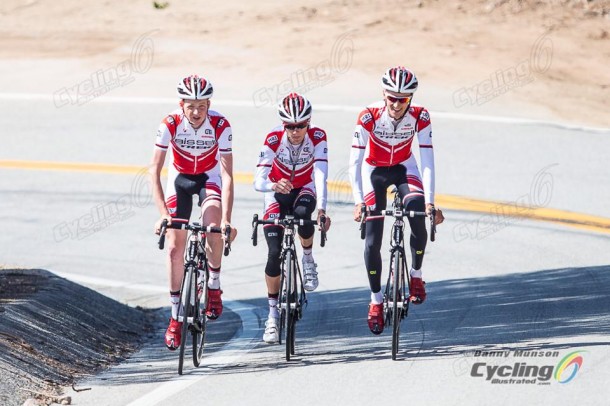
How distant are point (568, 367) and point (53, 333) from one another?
4774mm

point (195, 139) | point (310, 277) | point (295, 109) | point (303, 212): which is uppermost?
point (295, 109)

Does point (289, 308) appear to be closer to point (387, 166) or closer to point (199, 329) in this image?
point (199, 329)

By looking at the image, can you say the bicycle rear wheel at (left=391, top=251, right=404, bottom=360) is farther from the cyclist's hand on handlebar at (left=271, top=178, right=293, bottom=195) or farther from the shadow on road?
the cyclist's hand on handlebar at (left=271, top=178, right=293, bottom=195)

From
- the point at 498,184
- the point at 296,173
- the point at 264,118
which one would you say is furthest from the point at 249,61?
the point at 296,173

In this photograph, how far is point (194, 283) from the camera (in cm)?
1147

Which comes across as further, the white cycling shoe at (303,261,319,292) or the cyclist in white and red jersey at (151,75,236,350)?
the white cycling shoe at (303,261,319,292)

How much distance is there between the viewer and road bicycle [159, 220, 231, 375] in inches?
444

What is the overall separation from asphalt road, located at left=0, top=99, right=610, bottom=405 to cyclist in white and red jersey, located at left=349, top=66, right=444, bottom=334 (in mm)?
817

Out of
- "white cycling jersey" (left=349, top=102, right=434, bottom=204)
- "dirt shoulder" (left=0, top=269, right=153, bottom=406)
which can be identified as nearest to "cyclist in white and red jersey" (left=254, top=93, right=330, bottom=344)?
"white cycling jersey" (left=349, top=102, right=434, bottom=204)

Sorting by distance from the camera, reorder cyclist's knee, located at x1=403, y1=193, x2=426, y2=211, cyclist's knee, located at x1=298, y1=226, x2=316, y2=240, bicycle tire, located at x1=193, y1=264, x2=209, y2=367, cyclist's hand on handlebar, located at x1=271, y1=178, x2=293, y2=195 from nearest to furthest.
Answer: bicycle tire, located at x1=193, y1=264, x2=209, y2=367 → cyclist's hand on handlebar, located at x1=271, y1=178, x2=293, y2=195 → cyclist's knee, located at x1=403, y1=193, x2=426, y2=211 → cyclist's knee, located at x1=298, y1=226, x2=316, y2=240

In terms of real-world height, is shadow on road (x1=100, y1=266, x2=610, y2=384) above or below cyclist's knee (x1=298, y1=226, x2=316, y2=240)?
below

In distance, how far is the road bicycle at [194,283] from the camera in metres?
11.3

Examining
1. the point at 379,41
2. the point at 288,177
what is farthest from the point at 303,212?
the point at 379,41

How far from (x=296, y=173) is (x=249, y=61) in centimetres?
1495
